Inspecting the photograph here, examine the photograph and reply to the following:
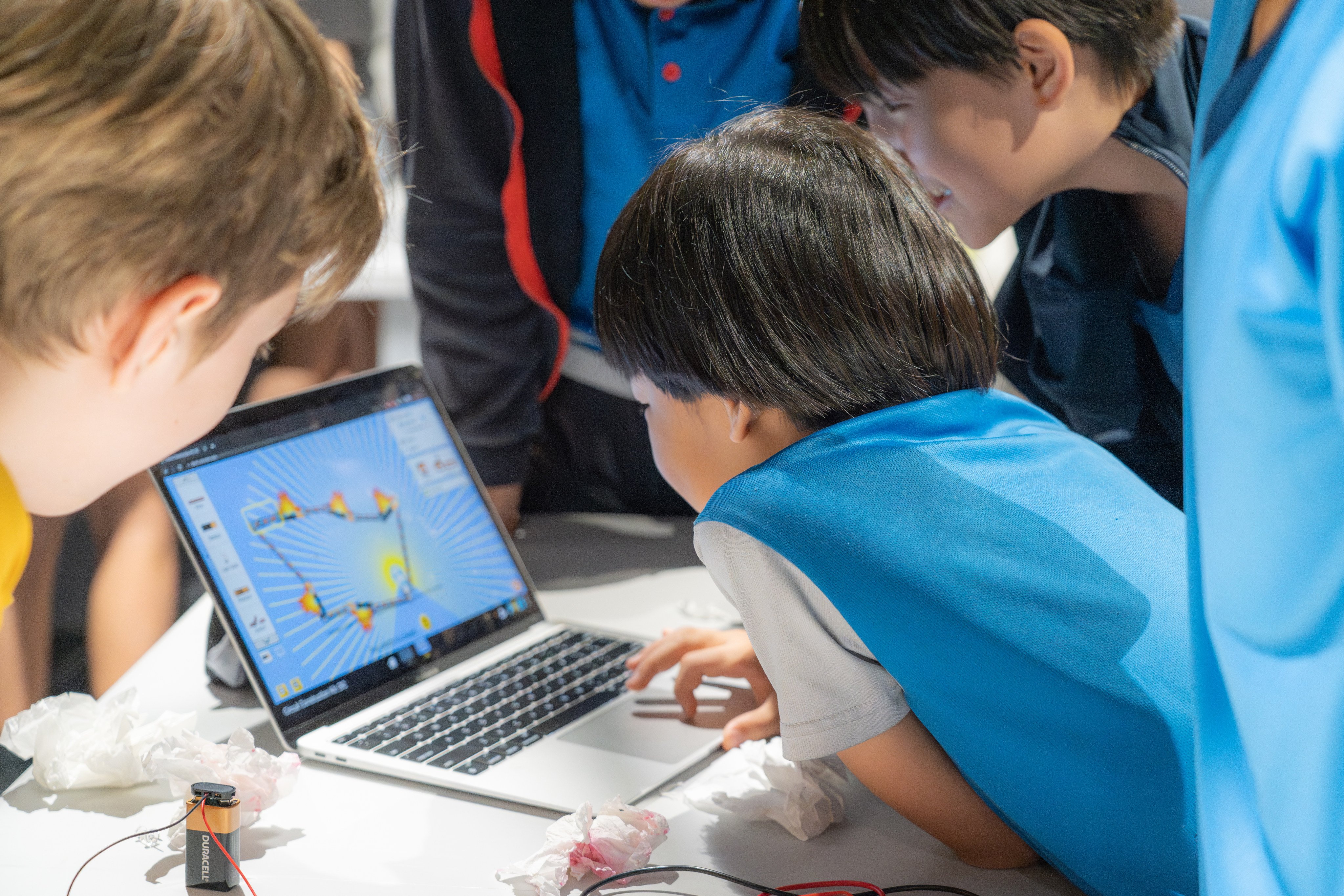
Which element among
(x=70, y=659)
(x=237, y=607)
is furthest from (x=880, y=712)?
(x=70, y=659)

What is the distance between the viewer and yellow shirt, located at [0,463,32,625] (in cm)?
62

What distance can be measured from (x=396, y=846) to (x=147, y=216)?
47 centimetres

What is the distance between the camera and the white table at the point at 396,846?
76cm

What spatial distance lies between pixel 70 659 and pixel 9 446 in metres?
0.84

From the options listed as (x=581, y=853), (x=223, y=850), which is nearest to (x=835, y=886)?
(x=581, y=853)

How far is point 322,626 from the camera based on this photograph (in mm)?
1012

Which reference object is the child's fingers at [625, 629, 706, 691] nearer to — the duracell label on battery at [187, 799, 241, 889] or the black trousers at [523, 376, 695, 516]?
the duracell label on battery at [187, 799, 241, 889]

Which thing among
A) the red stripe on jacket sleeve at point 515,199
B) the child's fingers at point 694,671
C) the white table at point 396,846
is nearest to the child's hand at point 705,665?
the child's fingers at point 694,671

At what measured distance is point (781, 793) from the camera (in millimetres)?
845

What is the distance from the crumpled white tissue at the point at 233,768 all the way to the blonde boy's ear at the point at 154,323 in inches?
12.6

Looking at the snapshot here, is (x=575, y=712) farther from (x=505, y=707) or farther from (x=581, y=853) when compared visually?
(x=581, y=853)

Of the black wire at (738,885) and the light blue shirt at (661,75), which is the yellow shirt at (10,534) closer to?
the black wire at (738,885)

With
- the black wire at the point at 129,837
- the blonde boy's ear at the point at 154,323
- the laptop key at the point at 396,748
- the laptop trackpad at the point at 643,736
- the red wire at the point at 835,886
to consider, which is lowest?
the laptop trackpad at the point at 643,736

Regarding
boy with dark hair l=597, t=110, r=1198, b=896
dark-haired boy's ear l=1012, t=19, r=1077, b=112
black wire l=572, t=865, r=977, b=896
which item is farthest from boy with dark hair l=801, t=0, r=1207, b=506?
black wire l=572, t=865, r=977, b=896
